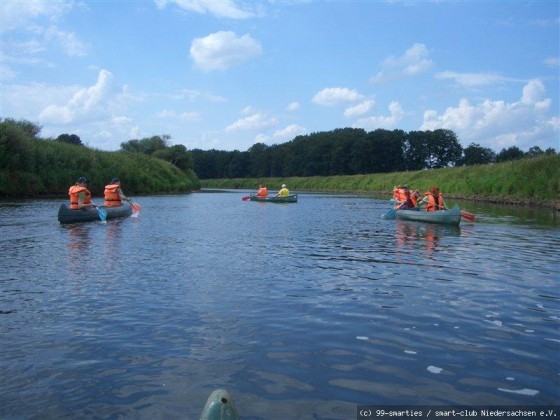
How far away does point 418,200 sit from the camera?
1075 inches

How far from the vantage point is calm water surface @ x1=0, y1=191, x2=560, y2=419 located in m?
5.14

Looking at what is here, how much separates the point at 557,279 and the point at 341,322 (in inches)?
230

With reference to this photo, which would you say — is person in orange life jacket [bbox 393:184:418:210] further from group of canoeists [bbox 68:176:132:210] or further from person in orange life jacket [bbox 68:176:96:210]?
person in orange life jacket [bbox 68:176:96:210]

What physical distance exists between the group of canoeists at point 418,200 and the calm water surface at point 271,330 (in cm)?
907

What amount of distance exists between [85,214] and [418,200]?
657 inches

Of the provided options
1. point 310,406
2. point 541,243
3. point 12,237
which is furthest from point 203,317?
point 541,243

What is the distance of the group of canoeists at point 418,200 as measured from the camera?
76.1 feet

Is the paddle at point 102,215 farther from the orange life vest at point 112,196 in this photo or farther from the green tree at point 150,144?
the green tree at point 150,144

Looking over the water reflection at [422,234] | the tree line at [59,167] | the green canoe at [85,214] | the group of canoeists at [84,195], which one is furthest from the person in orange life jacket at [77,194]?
the tree line at [59,167]

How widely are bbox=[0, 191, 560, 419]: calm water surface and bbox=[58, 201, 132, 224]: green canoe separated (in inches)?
249

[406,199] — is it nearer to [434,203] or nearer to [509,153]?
[434,203]

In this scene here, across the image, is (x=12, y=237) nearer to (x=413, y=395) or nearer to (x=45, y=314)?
(x=45, y=314)

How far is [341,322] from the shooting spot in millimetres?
7492

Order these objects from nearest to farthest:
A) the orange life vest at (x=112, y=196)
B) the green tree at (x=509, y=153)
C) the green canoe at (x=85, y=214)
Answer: the green canoe at (x=85, y=214) → the orange life vest at (x=112, y=196) → the green tree at (x=509, y=153)
